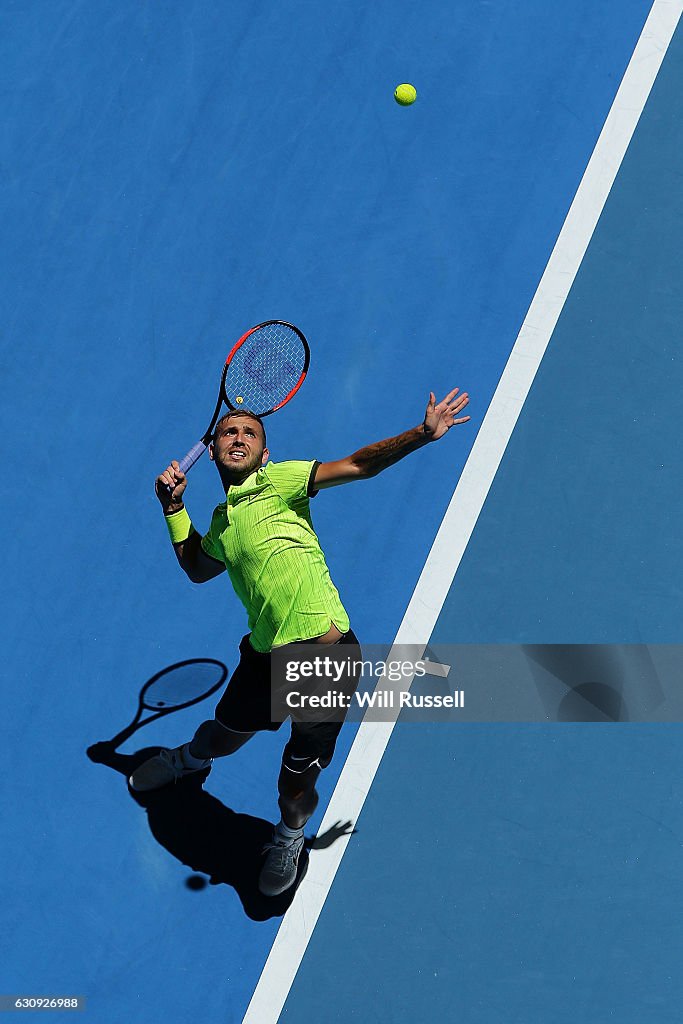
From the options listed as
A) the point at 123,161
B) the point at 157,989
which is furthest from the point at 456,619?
the point at 123,161

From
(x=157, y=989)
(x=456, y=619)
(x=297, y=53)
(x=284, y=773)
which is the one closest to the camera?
(x=284, y=773)

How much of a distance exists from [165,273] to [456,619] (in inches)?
110

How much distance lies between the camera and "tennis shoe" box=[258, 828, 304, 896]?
6.33 meters

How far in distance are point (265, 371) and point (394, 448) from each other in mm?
1505

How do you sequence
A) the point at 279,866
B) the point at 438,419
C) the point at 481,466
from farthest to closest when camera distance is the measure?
the point at 481,466
the point at 279,866
the point at 438,419

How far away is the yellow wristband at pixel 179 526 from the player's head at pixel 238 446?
0.29 meters

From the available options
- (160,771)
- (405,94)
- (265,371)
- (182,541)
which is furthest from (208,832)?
(405,94)

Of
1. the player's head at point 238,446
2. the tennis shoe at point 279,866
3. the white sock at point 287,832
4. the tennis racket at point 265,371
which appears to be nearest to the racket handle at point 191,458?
the player's head at point 238,446

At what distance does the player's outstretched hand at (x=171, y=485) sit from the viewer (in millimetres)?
5734

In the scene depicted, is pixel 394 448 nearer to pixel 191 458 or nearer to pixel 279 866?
pixel 191 458

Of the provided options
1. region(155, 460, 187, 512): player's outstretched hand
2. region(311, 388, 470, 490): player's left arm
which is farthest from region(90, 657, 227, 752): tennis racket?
region(311, 388, 470, 490): player's left arm

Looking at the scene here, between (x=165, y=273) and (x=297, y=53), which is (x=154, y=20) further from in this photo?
(x=165, y=273)

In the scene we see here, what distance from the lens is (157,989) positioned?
6383 mm

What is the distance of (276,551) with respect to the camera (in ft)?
18.1
